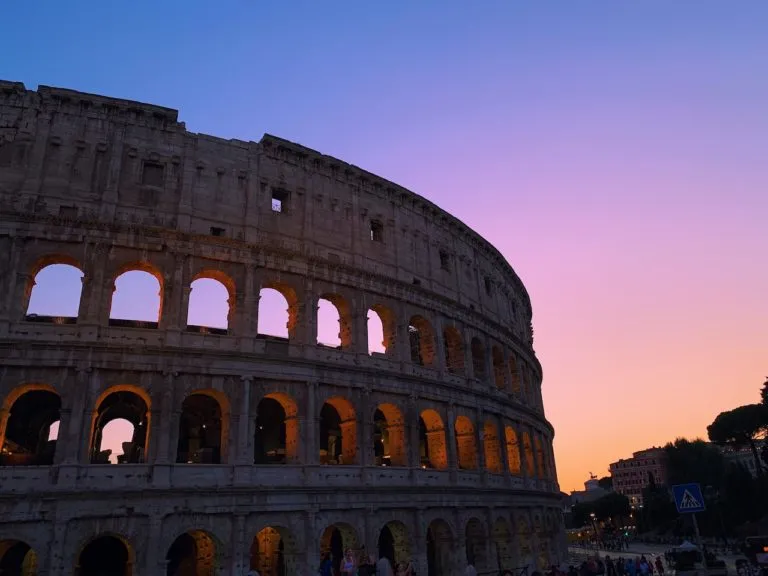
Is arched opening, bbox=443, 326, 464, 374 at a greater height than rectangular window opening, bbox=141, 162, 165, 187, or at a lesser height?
lesser

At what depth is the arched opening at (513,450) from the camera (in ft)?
102

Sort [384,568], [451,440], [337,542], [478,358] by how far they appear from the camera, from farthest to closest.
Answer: [478,358]
[451,440]
[337,542]
[384,568]

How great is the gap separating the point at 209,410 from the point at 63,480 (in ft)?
23.6

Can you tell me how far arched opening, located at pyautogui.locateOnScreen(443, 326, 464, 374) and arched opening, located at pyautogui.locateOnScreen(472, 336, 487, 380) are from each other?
2.17 metres

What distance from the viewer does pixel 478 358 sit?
31875 millimetres

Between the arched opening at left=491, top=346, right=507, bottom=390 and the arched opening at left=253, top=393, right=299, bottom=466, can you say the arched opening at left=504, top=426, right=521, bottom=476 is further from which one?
the arched opening at left=253, top=393, right=299, bottom=466

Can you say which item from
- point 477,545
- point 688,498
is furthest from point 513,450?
point 688,498

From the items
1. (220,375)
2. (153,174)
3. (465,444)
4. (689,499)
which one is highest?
(153,174)

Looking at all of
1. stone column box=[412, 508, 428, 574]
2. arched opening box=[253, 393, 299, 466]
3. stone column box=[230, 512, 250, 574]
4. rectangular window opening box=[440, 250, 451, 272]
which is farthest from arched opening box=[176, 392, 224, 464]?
rectangular window opening box=[440, 250, 451, 272]

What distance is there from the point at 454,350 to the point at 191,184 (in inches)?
583

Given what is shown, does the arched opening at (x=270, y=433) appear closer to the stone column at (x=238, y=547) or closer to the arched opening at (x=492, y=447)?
the stone column at (x=238, y=547)

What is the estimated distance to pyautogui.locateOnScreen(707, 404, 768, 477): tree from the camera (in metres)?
73.6

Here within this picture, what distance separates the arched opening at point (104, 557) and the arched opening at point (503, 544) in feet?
52.2

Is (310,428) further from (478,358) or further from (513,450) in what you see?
(513,450)
